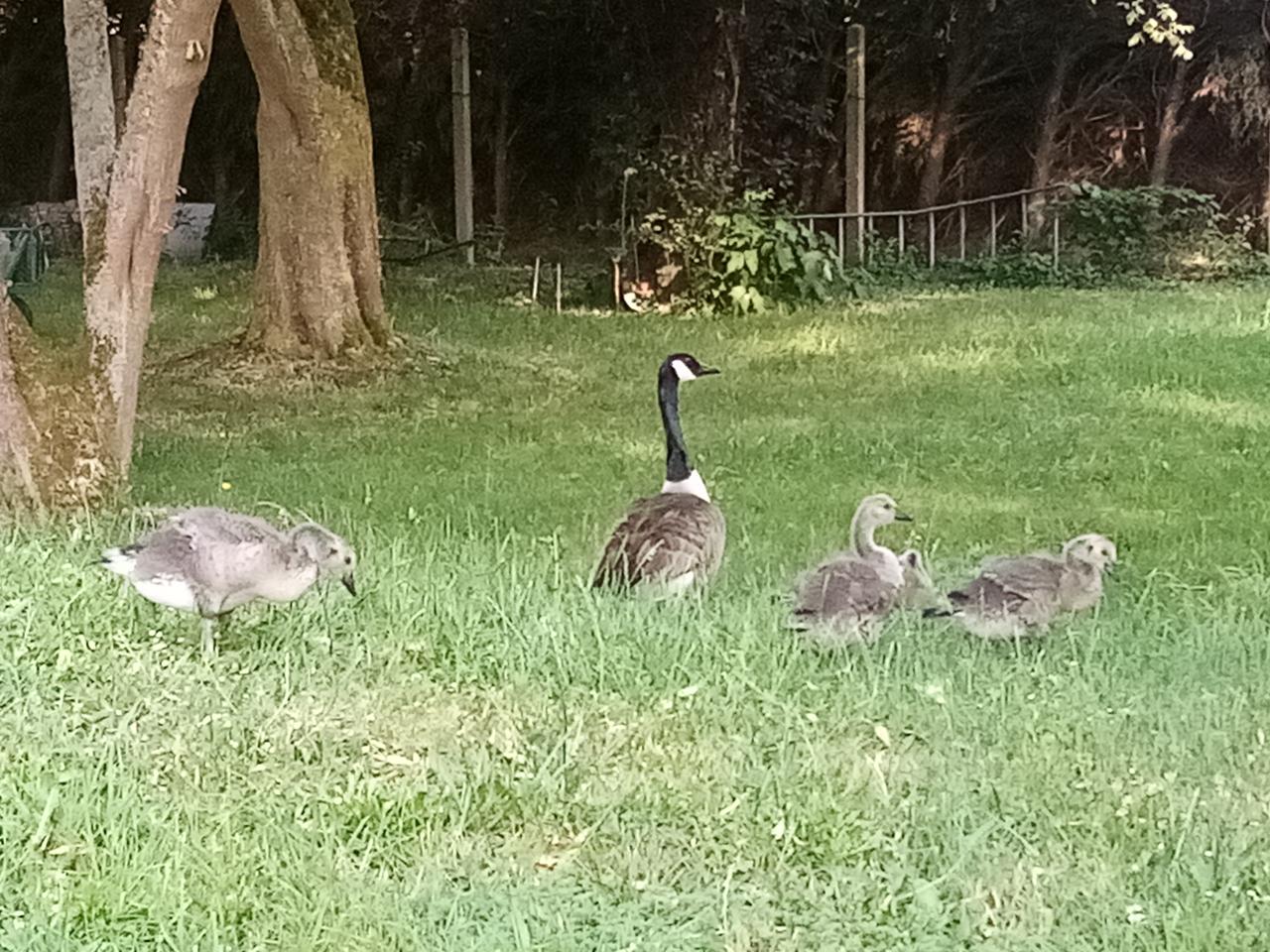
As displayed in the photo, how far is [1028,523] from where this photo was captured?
28.9 ft

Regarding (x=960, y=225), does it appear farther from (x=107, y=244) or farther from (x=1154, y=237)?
(x=107, y=244)

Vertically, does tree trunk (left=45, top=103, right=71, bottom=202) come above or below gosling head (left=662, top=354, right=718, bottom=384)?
above

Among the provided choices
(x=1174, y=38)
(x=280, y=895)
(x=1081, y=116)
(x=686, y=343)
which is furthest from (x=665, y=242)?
(x=280, y=895)

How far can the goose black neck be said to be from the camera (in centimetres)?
797

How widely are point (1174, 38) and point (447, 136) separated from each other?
19.1 meters

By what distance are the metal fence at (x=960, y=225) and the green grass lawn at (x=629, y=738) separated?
1463 cm

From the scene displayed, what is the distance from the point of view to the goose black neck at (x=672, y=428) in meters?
7.97

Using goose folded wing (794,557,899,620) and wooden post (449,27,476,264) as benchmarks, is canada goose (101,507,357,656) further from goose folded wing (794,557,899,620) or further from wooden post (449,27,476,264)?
wooden post (449,27,476,264)

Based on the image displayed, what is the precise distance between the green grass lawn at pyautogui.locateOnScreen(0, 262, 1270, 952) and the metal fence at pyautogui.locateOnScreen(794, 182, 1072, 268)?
14.6 meters

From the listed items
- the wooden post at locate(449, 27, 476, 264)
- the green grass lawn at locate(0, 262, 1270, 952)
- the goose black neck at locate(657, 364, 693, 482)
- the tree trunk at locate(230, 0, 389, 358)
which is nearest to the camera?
the green grass lawn at locate(0, 262, 1270, 952)

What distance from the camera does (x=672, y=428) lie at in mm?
8453

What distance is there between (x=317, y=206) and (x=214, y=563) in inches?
364

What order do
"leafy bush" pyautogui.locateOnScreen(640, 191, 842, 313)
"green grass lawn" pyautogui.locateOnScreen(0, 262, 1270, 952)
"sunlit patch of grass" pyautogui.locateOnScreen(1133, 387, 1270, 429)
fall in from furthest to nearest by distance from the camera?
"leafy bush" pyautogui.locateOnScreen(640, 191, 842, 313) < "sunlit patch of grass" pyautogui.locateOnScreen(1133, 387, 1270, 429) < "green grass lawn" pyautogui.locateOnScreen(0, 262, 1270, 952)

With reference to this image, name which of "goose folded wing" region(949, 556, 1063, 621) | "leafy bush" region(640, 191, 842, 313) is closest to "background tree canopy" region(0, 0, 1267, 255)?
"leafy bush" region(640, 191, 842, 313)
